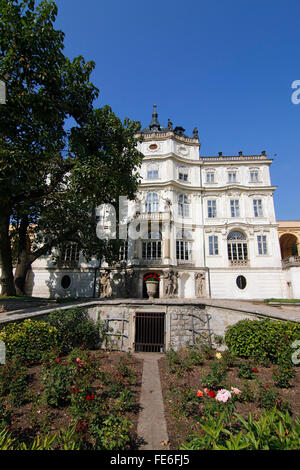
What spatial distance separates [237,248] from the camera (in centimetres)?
2631

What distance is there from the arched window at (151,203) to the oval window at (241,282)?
491 inches

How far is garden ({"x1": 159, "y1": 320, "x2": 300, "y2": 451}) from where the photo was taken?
11.4ft

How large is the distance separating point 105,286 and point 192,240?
37.5ft

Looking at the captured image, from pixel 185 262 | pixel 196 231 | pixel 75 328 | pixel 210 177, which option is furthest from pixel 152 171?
pixel 75 328

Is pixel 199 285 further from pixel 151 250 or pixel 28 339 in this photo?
pixel 28 339

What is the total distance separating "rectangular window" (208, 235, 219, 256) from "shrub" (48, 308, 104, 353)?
58.4 ft

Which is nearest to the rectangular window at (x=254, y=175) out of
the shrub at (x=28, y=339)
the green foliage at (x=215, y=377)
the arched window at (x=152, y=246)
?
the arched window at (x=152, y=246)

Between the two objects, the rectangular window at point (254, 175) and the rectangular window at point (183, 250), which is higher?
the rectangular window at point (254, 175)

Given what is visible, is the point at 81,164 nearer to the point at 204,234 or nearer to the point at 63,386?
the point at 63,386

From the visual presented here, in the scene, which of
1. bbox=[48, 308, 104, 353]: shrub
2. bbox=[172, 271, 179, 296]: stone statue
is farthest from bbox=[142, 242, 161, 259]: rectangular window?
bbox=[48, 308, 104, 353]: shrub

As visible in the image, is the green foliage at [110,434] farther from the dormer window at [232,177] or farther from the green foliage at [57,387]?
the dormer window at [232,177]

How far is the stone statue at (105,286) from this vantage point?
2423 centimetres

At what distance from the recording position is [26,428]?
4.71m
